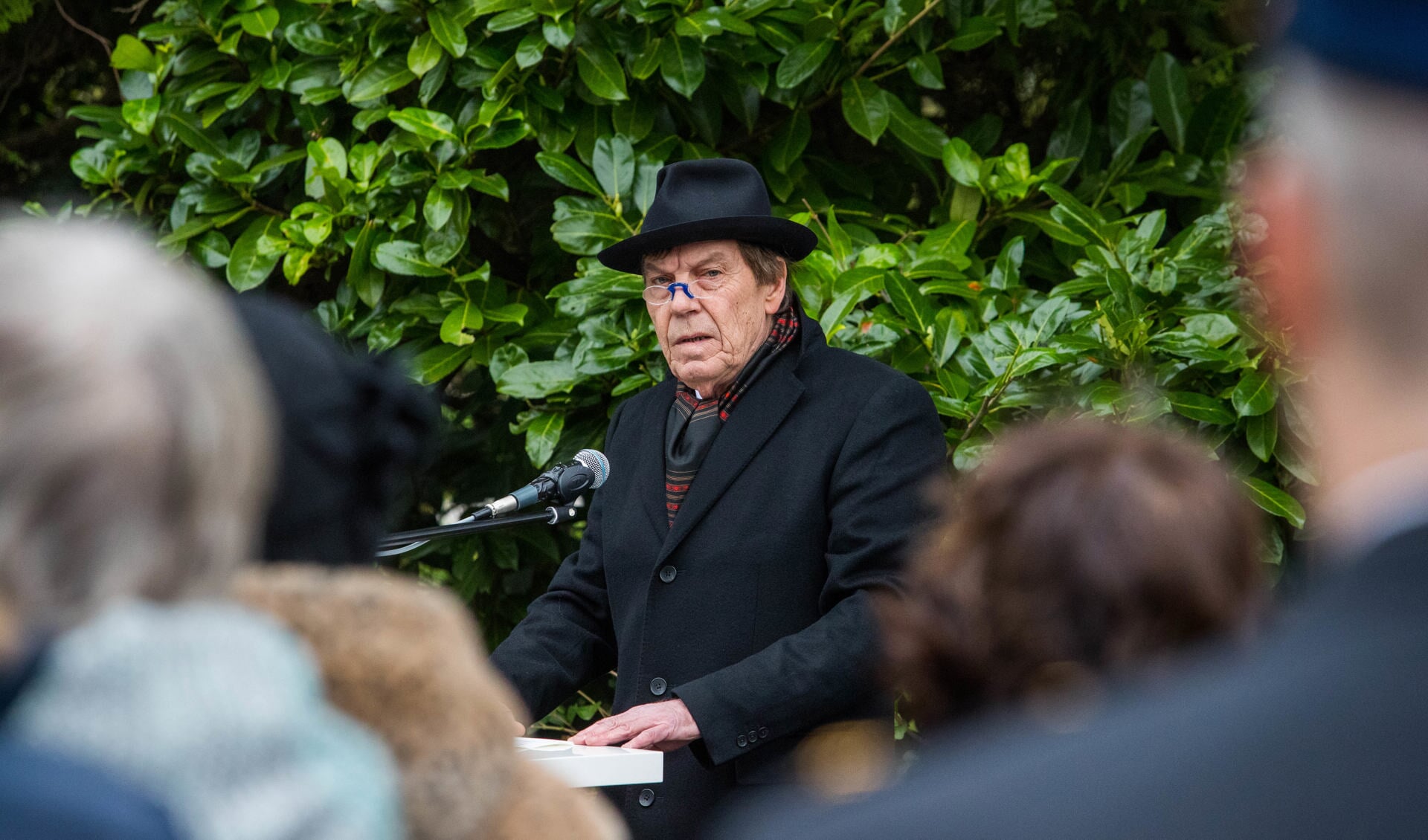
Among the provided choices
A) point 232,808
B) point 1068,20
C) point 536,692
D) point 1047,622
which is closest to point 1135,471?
point 1047,622

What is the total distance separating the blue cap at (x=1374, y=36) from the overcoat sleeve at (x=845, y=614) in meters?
2.02

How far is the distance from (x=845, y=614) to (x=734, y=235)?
2.84 feet

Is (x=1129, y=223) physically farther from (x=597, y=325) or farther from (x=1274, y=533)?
(x=597, y=325)

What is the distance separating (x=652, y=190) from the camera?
359 centimetres

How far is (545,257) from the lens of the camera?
12.8 feet

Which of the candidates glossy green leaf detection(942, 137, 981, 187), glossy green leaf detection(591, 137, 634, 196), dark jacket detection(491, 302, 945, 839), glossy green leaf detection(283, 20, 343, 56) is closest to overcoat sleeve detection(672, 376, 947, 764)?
dark jacket detection(491, 302, 945, 839)

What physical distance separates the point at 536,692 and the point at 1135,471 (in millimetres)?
2019

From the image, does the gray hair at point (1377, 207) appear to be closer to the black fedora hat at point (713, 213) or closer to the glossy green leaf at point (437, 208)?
the black fedora hat at point (713, 213)

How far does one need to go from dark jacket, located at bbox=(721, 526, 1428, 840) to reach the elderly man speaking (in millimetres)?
1994

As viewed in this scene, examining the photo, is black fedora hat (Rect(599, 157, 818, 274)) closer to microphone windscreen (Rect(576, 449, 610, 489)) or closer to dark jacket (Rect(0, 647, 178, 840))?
microphone windscreen (Rect(576, 449, 610, 489))

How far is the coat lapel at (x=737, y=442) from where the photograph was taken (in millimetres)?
2812

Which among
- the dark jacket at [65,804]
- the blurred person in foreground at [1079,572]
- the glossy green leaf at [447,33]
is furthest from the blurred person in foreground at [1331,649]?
the glossy green leaf at [447,33]

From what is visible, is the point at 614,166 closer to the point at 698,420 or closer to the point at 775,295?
the point at 775,295

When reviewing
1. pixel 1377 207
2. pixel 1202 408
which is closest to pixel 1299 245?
pixel 1377 207
